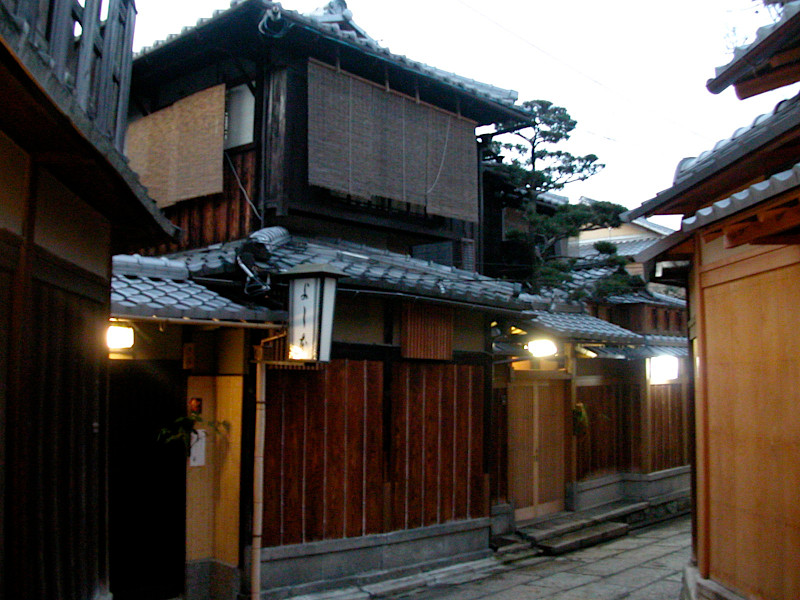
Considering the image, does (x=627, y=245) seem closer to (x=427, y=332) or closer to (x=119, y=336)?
(x=427, y=332)

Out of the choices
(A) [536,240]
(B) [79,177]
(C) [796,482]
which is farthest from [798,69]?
(A) [536,240]

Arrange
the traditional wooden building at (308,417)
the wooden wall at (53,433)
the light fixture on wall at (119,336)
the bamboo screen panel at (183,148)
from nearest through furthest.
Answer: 1. the wooden wall at (53,433)
2. the light fixture on wall at (119,336)
3. the traditional wooden building at (308,417)
4. the bamboo screen panel at (183,148)

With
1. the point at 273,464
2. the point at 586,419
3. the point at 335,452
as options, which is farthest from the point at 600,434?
the point at 273,464

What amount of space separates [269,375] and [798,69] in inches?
321

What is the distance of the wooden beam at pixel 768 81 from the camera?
8.16 m

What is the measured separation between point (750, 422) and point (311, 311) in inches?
230

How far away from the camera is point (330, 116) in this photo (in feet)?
49.2

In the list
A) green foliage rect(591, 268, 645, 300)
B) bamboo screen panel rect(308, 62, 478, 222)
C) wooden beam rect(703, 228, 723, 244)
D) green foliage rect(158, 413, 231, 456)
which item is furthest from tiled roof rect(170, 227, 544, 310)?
wooden beam rect(703, 228, 723, 244)

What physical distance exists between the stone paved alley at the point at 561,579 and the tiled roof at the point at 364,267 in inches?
197

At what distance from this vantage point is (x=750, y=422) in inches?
304

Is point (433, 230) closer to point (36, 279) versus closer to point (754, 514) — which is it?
point (754, 514)

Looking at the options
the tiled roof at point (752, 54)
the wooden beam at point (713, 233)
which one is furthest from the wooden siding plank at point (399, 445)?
the tiled roof at point (752, 54)

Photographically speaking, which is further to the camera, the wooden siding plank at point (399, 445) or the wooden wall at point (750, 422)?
the wooden siding plank at point (399, 445)

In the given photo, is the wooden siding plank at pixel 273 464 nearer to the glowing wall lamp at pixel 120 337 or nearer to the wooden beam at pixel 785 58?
the glowing wall lamp at pixel 120 337
